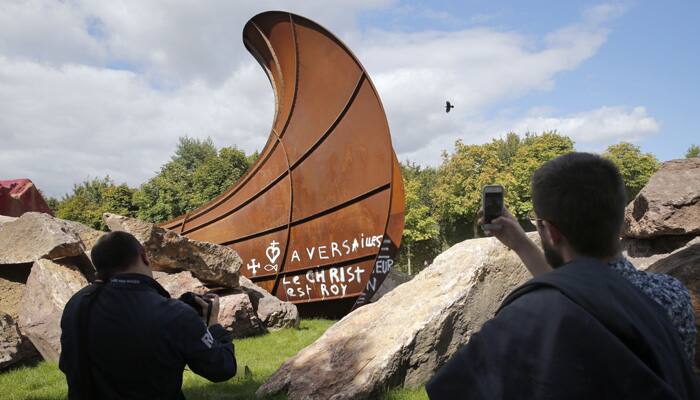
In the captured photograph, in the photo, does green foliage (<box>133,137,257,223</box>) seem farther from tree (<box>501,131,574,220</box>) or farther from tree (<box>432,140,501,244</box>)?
tree (<box>501,131,574,220</box>)

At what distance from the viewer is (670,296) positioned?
159 cm

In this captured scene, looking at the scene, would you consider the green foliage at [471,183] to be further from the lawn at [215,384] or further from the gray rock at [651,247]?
the lawn at [215,384]

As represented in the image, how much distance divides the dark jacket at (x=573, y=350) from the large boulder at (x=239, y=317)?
7.61m

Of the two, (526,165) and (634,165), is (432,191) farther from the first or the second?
(634,165)

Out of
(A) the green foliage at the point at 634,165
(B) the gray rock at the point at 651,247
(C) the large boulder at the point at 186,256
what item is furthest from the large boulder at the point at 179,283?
(A) the green foliage at the point at 634,165

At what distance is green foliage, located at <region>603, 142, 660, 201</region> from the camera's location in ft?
108

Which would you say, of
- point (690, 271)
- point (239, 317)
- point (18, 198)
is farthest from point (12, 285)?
point (690, 271)

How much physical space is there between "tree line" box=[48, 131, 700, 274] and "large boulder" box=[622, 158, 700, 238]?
2100 centimetres

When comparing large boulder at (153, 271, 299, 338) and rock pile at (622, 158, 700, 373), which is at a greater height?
rock pile at (622, 158, 700, 373)

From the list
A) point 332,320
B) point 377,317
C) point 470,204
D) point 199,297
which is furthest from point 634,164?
point 199,297

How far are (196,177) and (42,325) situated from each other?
22755 mm

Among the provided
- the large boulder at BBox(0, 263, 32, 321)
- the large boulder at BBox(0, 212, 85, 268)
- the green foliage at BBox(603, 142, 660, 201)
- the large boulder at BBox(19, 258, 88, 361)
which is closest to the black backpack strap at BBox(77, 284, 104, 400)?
the large boulder at BBox(19, 258, 88, 361)

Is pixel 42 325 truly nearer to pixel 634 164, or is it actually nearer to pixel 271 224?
pixel 271 224

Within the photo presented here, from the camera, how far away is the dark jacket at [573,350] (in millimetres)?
1160
